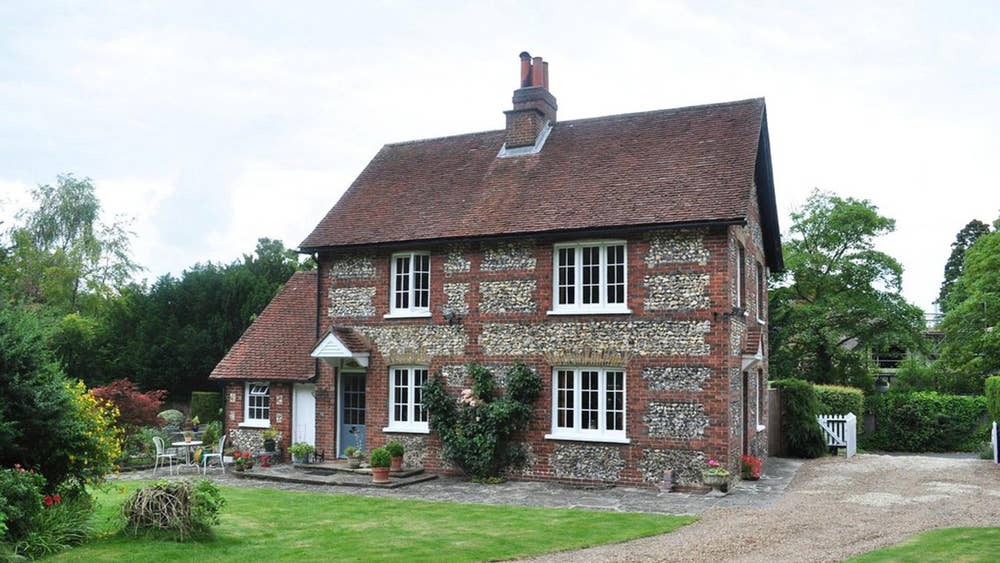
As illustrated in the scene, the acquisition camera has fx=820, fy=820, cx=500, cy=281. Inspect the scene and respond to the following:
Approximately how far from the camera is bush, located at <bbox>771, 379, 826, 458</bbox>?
76.9 ft

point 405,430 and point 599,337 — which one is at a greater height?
point 599,337

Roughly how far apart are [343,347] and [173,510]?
353 inches

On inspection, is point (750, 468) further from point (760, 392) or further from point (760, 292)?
point (760, 292)

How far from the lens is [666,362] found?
17688 millimetres

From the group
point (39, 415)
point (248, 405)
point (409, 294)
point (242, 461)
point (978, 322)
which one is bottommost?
point (242, 461)

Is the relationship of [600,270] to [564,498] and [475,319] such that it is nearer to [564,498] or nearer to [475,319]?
[475,319]

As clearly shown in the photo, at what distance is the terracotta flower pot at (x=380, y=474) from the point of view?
18500mm

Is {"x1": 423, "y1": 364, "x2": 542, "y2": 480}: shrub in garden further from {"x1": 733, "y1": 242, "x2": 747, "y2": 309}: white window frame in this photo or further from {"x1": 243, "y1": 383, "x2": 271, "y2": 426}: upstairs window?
{"x1": 243, "y1": 383, "x2": 271, "y2": 426}: upstairs window

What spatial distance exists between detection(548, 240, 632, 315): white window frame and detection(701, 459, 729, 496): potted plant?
3692 mm

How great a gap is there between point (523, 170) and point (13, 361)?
516 inches

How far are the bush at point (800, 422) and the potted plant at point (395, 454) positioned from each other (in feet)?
37.6

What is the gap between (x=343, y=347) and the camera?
20.6 m

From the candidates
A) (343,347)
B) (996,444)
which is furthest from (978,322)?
(343,347)

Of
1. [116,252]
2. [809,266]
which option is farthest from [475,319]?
[116,252]
